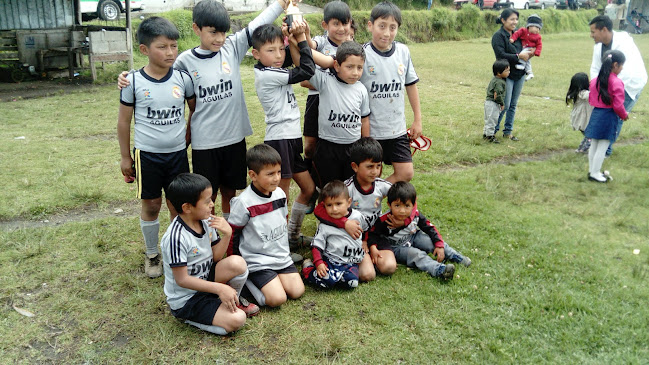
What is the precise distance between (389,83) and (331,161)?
818 mm

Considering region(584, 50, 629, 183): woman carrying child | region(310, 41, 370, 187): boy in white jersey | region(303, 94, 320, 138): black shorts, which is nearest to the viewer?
region(310, 41, 370, 187): boy in white jersey

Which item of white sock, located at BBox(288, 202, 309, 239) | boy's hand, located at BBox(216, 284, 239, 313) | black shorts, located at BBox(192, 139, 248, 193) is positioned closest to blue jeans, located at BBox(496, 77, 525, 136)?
white sock, located at BBox(288, 202, 309, 239)

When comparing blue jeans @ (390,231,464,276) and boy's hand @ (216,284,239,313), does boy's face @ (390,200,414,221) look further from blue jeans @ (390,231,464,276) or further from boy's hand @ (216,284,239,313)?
boy's hand @ (216,284,239,313)

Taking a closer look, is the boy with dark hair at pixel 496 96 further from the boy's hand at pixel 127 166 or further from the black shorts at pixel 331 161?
the boy's hand at pixel 127 166

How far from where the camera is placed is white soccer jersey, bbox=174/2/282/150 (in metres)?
3.71

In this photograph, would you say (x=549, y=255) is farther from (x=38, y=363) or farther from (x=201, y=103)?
(x=38, y=363)

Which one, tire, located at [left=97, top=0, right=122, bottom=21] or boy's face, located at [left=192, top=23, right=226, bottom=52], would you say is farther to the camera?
tire, located at [left=97, top=0, right=122, bottom=21]

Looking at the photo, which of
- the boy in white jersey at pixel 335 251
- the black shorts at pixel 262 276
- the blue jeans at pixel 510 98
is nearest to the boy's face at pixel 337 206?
the boy in white jersey at pixel 335 251

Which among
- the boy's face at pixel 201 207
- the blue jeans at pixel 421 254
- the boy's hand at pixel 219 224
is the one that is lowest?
the blue jeans at pixel 421 254

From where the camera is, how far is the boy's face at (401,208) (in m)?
3.84

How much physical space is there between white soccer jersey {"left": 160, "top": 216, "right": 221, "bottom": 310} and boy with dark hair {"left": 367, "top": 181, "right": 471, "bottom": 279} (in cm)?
129

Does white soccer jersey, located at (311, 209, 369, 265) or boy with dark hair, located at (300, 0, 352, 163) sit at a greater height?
boy with dark hair, located at (300, 0, 352, 163)

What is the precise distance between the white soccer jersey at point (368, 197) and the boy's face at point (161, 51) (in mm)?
1611

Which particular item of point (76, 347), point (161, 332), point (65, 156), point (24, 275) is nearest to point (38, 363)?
point (76, 347)
